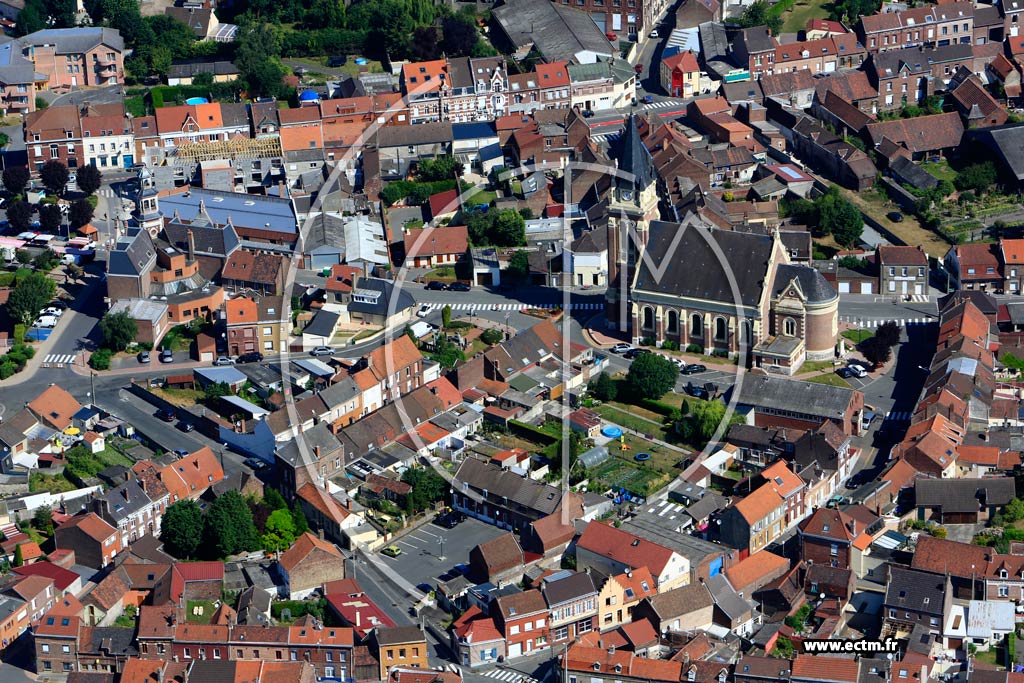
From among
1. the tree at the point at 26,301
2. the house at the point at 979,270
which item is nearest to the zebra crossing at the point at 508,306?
Result: the house at the point at 979,270

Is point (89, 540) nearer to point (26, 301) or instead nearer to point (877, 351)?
point (26, 301)

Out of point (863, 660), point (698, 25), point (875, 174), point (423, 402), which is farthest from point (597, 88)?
point (863, 660)

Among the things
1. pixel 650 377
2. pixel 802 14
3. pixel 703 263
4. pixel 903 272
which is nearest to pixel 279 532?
pixel 650 377

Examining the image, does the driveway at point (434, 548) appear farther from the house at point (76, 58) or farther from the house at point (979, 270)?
the house at point (76, 58)

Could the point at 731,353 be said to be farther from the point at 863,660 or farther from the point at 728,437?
the point at 863,660

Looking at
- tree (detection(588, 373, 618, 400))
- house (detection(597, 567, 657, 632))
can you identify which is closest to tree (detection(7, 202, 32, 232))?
tree (detection(588, 373, 618, 400))

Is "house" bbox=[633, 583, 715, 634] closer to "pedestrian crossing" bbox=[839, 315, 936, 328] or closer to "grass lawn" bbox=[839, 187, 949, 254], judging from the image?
"pedestrian crossing" bbox=[839, 315, 936, 328]
